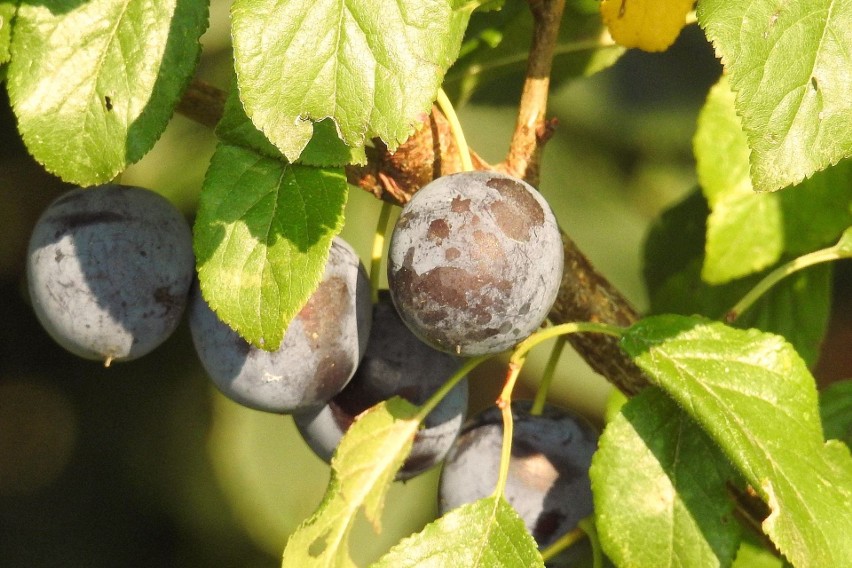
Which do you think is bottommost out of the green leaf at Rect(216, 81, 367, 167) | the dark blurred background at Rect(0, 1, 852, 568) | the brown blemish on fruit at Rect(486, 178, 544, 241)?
the dark blurred background at Rect(0, 1, 852, 568)

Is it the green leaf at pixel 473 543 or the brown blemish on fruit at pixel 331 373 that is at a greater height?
the brown blemish on fruit at pixel 331 373

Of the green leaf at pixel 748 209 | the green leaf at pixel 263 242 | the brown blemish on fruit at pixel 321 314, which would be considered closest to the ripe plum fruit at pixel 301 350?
the brown blemish on fruit at pixel 321 314

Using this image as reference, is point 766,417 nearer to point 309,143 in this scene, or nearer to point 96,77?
point 309,143

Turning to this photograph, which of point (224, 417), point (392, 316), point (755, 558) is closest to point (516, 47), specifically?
point (392, 316)

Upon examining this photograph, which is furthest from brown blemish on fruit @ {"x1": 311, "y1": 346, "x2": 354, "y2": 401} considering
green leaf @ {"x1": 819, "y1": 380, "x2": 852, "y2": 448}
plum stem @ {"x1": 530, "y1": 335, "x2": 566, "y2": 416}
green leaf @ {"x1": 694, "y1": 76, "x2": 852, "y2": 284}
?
green leaf @ {"x1": 819, "y1": 380, "x2": 852, "y2": 448}

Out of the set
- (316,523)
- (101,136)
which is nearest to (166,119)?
(101,136)

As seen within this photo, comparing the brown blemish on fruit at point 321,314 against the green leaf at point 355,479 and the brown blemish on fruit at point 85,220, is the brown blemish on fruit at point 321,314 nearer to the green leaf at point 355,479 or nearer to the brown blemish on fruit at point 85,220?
the green leaf at point 355,479

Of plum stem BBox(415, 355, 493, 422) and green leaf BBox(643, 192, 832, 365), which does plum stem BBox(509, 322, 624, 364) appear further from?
green leaf BBox(643, 192, 832, 365)

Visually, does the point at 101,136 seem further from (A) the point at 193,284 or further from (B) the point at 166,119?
(A) the point at 193,284
